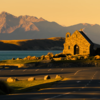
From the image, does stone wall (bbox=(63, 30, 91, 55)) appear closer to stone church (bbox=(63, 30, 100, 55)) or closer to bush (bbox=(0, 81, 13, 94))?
stone church (bbox=(63, 30, 100, 55))

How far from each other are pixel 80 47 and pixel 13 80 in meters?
54.5

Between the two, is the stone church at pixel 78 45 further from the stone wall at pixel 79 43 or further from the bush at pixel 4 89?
the bush at pixel 4 89

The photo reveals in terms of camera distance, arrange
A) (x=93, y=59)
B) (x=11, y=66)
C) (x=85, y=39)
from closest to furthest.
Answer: (x=11, y=66) < (x=93, y=59) < (x=85, y=39)

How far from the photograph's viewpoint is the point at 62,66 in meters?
68.8

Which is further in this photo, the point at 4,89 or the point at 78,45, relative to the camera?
the point at 78,45

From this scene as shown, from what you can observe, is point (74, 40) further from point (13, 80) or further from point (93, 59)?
point (13, 80)

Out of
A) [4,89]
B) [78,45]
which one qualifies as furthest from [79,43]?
[4,89]

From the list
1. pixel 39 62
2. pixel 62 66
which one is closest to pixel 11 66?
pixel 39 62

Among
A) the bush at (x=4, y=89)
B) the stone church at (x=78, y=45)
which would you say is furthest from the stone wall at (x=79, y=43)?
the bush at (x=4, y=89)

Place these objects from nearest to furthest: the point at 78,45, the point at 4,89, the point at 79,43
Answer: the point at 4,89, the point at 79,43, the point at 78,45

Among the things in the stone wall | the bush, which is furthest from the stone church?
the bush

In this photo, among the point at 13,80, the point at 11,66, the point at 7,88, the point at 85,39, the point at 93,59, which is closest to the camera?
the point at 7,88

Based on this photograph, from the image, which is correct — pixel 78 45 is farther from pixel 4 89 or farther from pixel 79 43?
pixel 4 89

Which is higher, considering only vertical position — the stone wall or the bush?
the stone wall
